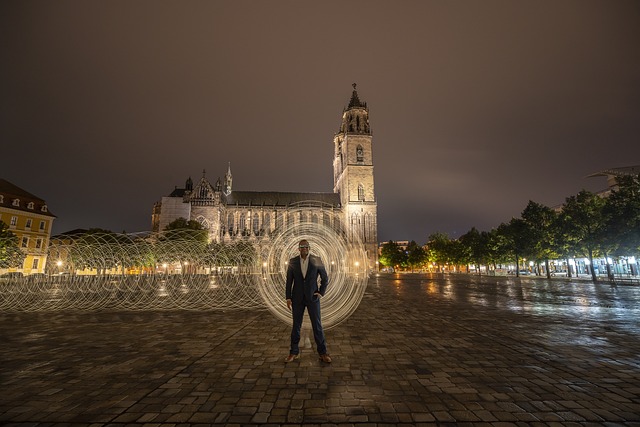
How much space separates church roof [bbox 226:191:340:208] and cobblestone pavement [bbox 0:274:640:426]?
284 ft

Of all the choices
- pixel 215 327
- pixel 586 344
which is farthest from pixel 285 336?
pixel 586 344

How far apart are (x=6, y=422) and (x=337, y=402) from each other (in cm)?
400

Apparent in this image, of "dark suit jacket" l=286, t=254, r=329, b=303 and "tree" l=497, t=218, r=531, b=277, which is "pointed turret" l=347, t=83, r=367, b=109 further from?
"dark suit jacket" l=286, t=254, r=329, b=303

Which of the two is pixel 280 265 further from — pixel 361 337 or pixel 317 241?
pixel 361 337

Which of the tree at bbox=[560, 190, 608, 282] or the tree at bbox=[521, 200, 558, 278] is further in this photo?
the tree at bbox=[521, 200, 558, 278]

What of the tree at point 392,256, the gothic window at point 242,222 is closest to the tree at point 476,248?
the tree at point 392,256

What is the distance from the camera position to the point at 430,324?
10508mm

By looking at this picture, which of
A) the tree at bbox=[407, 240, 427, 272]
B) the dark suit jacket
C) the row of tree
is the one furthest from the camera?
the tree at bbox=[407, 240, 427, 272]

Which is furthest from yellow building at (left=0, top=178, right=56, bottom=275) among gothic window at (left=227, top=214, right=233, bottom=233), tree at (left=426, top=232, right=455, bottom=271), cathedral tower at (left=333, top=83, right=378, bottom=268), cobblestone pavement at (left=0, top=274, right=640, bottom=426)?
tree at (left=426, top=232, right=455, bottom=271)

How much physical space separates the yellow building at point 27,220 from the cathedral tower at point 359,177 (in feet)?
196

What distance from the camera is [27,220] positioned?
5038 centimetres

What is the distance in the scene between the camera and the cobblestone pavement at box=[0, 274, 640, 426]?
4.05m

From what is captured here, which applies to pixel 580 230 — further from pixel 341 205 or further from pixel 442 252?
pixel 442 252

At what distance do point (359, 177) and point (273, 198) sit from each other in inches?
1140
